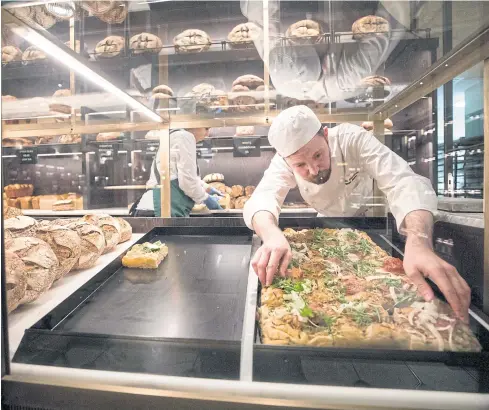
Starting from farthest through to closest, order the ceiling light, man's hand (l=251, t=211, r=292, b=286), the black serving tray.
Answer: the ceiling light, man's hand (l=251, t=211, r=292, b=286), the black serving tray

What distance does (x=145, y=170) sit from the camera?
3.46ft

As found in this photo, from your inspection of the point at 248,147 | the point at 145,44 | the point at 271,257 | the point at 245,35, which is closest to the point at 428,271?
the point at 271,257

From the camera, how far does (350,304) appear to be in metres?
0.75

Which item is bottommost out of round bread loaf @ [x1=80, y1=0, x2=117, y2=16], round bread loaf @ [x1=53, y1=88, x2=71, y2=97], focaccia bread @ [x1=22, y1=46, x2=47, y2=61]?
round bread loaf @ [x1=53, y1=88, x2=71, y2=97]

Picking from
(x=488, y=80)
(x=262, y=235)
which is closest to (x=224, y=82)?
(x=262, y=235)

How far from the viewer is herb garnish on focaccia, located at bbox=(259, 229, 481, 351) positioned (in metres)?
0.65

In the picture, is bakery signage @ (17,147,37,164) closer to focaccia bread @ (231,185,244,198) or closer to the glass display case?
the glass display case

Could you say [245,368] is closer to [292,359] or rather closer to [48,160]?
[292,359]

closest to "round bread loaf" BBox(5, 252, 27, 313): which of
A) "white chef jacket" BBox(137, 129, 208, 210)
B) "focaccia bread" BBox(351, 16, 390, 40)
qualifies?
"white chef jacket" BBox(137, 129, 208, 210)

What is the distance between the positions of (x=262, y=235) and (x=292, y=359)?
38cm

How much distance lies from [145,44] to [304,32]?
2.03 feet

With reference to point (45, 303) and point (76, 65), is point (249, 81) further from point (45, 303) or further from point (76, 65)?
point (45, 303)

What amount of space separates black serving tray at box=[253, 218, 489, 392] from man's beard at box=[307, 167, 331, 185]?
390 millimetres

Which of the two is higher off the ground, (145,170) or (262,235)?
(145,170)
